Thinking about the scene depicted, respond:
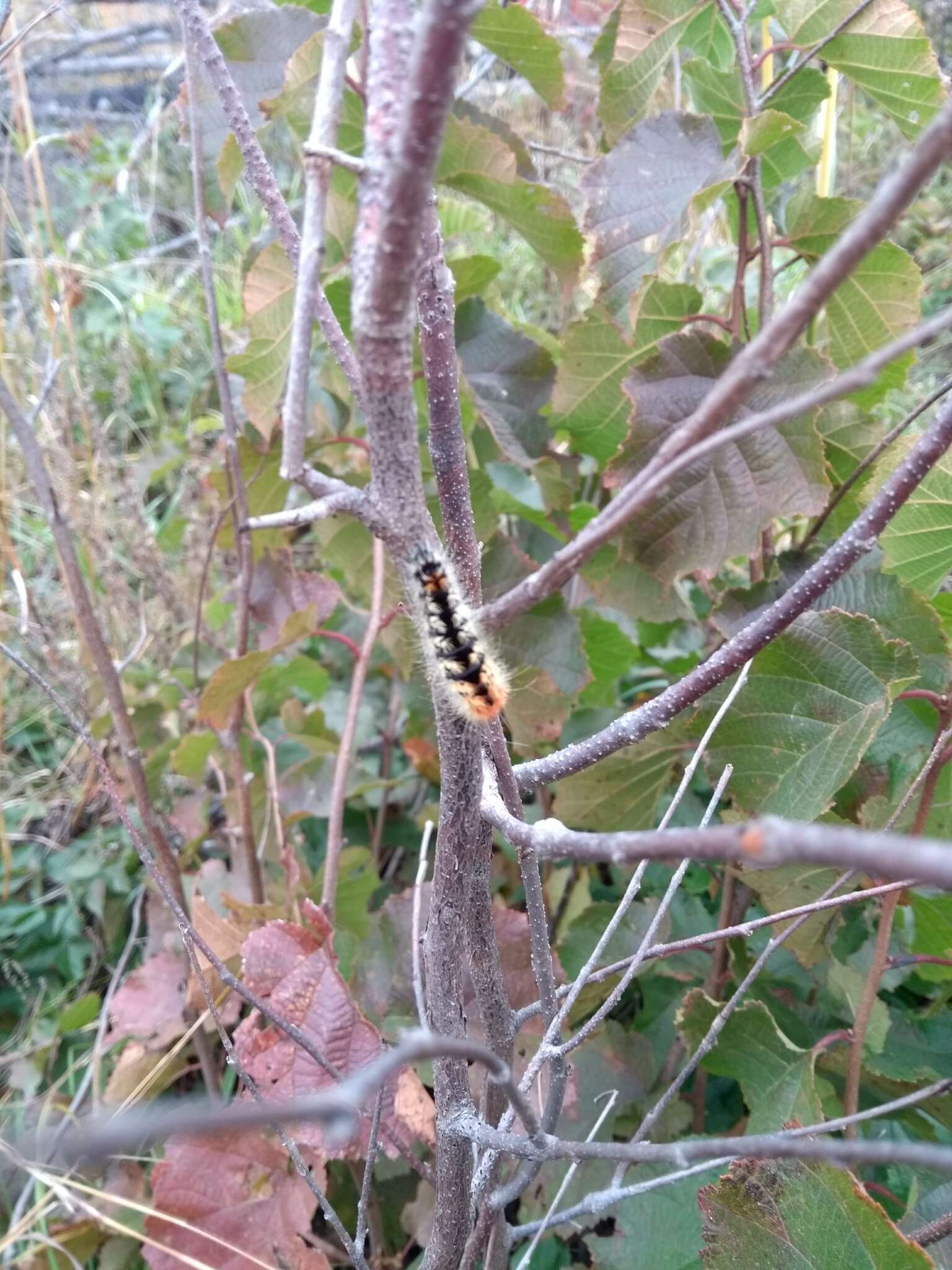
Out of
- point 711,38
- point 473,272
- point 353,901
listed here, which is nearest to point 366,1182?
point 353,901

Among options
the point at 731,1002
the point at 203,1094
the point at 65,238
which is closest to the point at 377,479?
the point at 731,1002

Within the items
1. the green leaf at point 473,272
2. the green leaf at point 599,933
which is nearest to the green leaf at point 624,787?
the green leaf at point 599,933

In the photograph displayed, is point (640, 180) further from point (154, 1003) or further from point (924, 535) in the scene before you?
point (154, 1003)

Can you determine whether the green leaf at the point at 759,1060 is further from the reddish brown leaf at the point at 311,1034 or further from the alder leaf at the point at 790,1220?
the reddish brown leaf at the point at 311,1034

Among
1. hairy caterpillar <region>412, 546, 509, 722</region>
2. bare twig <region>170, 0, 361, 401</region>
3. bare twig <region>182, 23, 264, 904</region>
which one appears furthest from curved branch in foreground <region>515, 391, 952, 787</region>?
bare twig <region>182, 23, 264, 904</region>

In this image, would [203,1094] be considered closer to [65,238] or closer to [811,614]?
[811,614]

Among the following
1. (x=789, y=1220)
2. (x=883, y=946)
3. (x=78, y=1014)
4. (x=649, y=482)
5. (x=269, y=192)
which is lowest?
(x=78, y=1014)
